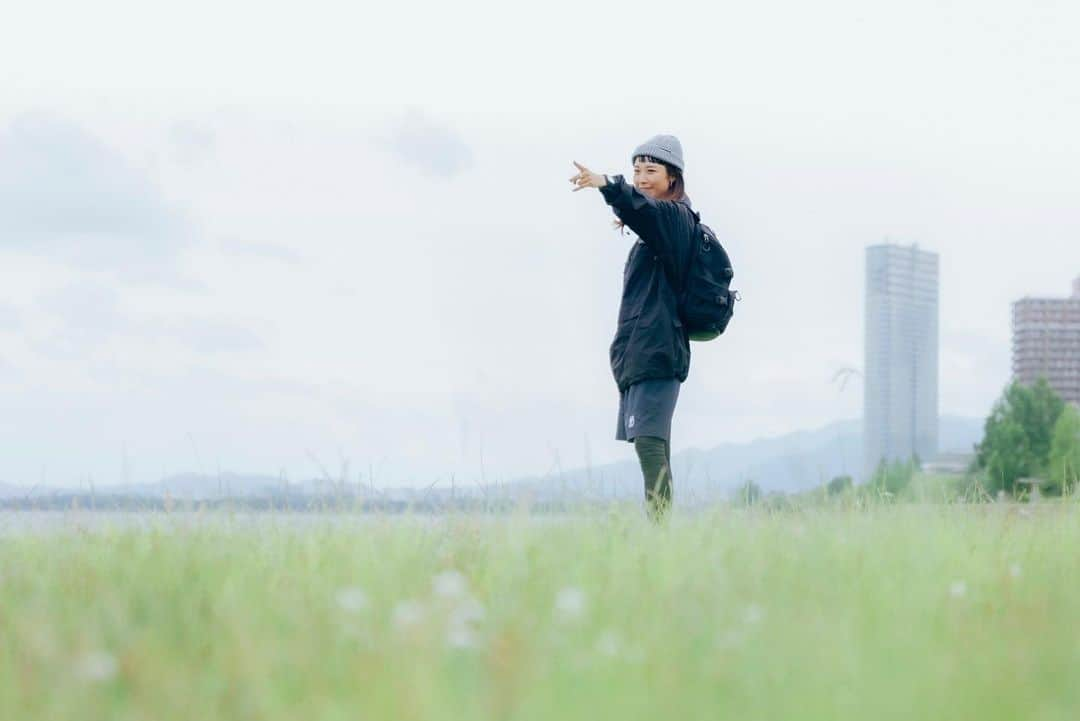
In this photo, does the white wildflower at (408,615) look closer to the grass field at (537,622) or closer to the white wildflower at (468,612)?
the grass field at (537,622)

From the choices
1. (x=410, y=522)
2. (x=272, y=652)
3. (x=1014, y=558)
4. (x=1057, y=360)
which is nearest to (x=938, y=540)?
(x=1014, y=558)

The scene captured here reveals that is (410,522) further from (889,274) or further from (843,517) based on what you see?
(889,274)

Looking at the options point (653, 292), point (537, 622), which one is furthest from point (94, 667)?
point (653, 292)

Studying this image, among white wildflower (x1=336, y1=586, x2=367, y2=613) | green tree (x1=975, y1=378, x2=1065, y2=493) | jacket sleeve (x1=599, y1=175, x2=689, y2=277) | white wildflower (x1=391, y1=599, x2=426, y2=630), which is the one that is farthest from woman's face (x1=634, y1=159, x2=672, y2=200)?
green tree (x1=975, y1=378, x2=1065, y2=493)

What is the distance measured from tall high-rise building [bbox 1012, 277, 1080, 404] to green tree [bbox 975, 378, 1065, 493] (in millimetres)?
64792

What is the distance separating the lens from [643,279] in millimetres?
7793

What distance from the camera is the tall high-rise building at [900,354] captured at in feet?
435

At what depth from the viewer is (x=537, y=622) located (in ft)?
13.9

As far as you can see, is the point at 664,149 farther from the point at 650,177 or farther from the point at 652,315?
the point at 652,315

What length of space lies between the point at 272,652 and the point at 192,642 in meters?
0.66

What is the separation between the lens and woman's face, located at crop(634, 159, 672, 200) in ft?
25.7

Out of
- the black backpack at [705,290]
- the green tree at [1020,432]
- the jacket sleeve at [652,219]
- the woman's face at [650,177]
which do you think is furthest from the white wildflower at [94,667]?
the green tree at [1020,432]

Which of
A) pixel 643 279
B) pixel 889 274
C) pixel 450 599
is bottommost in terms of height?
pixel 450 599

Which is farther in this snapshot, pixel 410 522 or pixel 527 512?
pixel 410 522
